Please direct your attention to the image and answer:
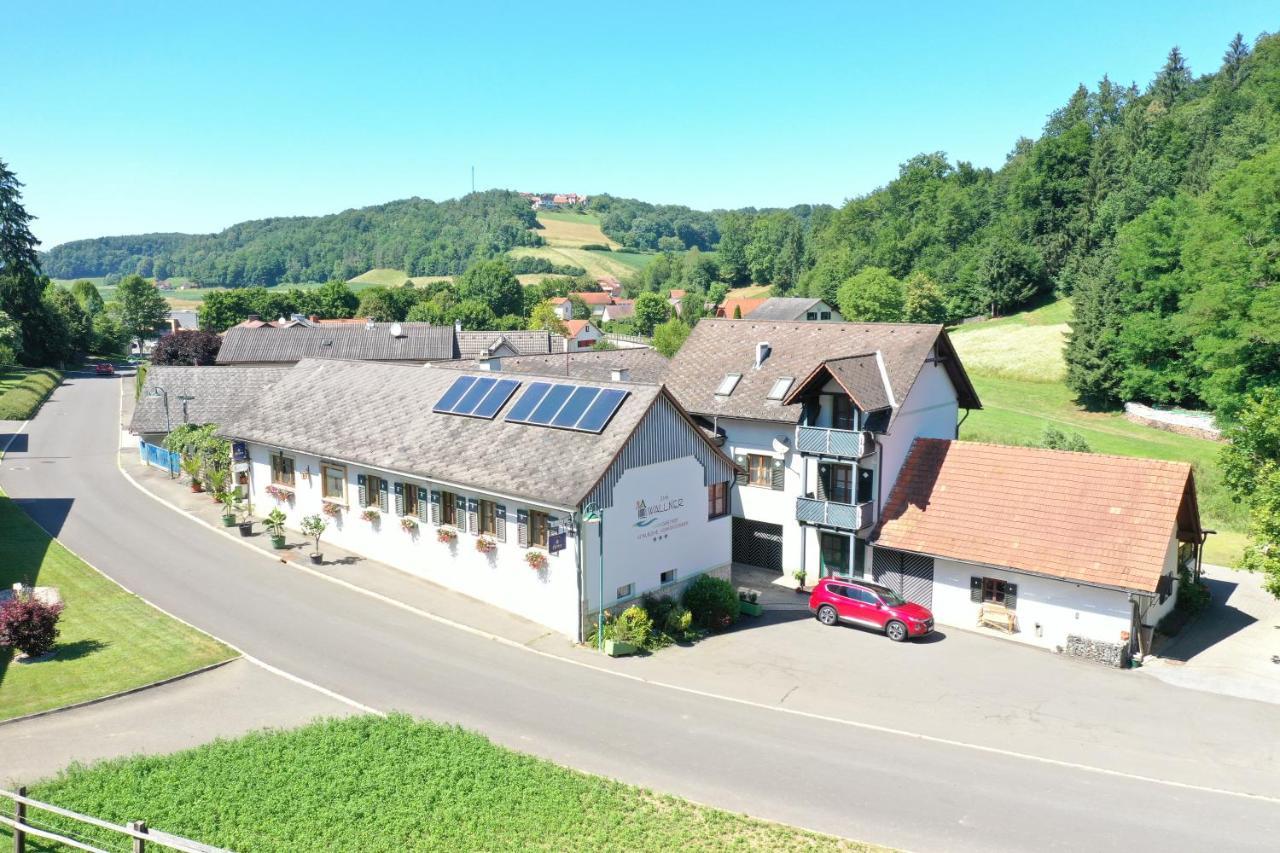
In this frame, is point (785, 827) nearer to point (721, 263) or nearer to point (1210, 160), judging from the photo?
point (1210, 160)

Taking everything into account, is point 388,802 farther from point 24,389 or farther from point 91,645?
point 24,389

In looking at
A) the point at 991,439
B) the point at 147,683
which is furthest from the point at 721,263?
the point at 147,683

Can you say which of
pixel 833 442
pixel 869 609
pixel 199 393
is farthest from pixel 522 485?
pixel 199 393

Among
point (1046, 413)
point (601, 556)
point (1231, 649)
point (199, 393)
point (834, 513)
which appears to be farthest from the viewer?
point (1046, 413)

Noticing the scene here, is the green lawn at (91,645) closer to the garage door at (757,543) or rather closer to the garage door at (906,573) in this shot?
the garage door at (757,543)

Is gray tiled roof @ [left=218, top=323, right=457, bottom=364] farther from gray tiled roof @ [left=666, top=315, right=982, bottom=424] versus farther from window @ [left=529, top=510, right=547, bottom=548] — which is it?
window @ [left=529, top=510, right=547, bottom=548]

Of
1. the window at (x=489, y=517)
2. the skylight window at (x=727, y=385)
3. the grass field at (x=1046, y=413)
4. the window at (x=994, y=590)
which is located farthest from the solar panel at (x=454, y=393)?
the grass field at (x=1046, y=413)
